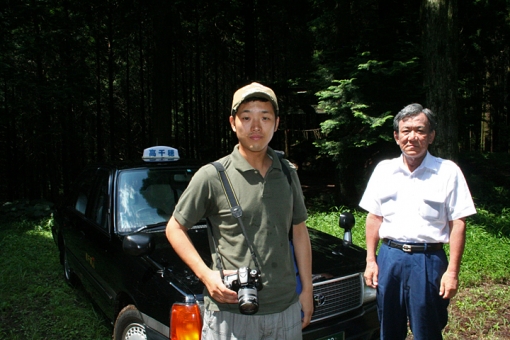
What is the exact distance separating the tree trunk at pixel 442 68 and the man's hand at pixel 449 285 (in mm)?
5393

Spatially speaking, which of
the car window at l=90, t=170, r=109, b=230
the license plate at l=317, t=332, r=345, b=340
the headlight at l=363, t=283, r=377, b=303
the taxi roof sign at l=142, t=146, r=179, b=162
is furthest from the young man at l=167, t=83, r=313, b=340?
the taxi roof sign at l=142, t=146, r=179, b=162

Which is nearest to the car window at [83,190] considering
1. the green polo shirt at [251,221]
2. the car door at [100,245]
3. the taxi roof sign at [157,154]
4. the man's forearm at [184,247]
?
the car door at [100,245]

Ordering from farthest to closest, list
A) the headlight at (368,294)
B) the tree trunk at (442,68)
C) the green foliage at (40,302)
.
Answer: the tree trunk at (442,68) → the green foliage at (40,302) → the headlight at (368,294)

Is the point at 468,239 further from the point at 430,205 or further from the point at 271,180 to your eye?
the point at 271,180

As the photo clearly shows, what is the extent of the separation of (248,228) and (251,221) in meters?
0.03

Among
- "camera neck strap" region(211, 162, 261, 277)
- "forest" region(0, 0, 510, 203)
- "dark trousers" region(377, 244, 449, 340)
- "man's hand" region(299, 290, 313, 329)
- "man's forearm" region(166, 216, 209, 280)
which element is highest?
"forest" region(0, 0, 510, 203)

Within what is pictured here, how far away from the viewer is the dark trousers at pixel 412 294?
261 centimetres

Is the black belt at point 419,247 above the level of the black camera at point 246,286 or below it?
below

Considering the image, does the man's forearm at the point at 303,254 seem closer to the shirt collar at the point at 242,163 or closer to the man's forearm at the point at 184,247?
the shirt collar at the point at 242,163

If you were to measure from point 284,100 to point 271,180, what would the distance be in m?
9.63

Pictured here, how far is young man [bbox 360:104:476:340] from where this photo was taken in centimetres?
260

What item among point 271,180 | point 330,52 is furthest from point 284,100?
point 271,180

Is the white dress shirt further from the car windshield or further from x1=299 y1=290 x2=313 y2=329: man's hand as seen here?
the car windshield

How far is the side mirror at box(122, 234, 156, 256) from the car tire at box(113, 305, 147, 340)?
52 centimetres
